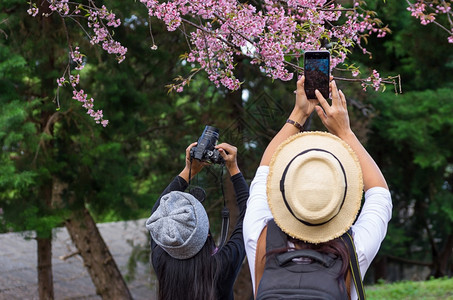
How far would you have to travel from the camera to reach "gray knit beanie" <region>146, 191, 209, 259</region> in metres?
1.98

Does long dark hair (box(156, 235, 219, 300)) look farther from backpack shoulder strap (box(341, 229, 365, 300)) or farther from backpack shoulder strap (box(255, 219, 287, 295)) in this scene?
backpack shoulder strap (box(341, 229, 365, 300))

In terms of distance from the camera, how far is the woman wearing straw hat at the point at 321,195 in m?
1.47

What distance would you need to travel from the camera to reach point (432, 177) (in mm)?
10906

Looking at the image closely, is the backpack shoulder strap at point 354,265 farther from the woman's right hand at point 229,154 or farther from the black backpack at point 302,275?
the woman's right hand at point 229,154

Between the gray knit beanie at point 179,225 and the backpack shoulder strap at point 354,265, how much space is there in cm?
63

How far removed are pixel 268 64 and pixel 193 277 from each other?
1.74 m

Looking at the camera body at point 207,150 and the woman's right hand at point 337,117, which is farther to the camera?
the camera body at point 207,150

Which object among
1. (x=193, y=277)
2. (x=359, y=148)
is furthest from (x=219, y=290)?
(x=359, y=148)

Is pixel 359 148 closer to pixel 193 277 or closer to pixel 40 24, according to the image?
pixel 193 277

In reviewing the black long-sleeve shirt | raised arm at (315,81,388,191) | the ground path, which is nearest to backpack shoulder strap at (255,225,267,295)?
raised arm at (315,81,388,191)

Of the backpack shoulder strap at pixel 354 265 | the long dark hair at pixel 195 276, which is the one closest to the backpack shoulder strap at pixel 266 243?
the backpack shoulder strap at pixel 354 265

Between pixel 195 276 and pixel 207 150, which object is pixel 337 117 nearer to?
pixel 207 150

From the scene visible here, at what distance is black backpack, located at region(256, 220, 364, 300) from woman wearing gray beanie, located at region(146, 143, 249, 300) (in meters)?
0.49

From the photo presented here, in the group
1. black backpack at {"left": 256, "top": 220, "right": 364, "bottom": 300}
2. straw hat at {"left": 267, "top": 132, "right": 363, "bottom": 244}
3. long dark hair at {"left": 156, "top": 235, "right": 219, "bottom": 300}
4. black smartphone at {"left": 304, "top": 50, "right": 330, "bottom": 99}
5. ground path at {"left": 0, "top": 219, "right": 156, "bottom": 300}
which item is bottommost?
ground path at {"left": 0, "top": 219, "right": 156, "bottom": 300}
